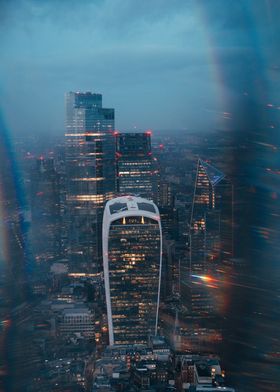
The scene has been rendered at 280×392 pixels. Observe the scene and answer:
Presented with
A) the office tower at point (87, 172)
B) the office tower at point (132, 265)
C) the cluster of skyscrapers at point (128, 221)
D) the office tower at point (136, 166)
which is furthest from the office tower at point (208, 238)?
the office tower at point (87, 172)

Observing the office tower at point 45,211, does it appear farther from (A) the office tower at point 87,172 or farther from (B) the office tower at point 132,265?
(B) the office tower at point 132,265

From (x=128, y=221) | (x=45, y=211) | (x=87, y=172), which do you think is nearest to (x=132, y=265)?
(x=128, y=221)

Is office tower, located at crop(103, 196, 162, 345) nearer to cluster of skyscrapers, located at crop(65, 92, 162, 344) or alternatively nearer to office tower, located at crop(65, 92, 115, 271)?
cluster of skyscrapers, located at crop(65, 92, 162, 344)

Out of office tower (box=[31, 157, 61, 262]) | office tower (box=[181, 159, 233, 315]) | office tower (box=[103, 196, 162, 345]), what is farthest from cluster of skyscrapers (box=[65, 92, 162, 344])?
office tower (box=[181, 159, 233, 315])

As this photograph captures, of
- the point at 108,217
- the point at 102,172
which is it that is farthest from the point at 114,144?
the point at 108,217

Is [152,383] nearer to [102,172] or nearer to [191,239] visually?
[191,239]

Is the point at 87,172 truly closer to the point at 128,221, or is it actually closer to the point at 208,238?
the point at 128,221
